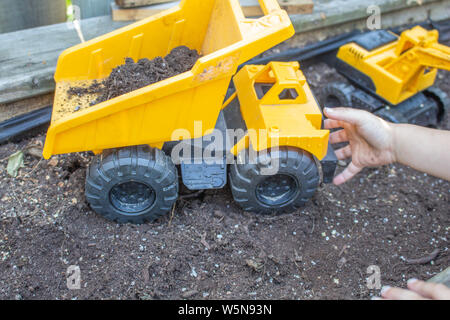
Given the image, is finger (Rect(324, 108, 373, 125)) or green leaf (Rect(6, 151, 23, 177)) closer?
finger (Rect(324, 108, 373, 125))

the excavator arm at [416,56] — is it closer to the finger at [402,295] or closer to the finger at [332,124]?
the finger at [332,124]

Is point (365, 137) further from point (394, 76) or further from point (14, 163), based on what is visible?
point (14, 163)

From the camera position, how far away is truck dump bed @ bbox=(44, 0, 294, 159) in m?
1.88

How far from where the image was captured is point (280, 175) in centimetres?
228

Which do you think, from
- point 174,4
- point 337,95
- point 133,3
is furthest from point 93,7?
point 337,95

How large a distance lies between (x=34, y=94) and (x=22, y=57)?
1.01 feet

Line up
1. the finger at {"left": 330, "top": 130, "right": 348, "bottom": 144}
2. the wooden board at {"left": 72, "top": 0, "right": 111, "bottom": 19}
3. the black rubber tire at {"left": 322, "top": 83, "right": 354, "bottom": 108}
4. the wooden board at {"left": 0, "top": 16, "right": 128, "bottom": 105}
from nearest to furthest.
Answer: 1. the finger at {"left": 330, "top": 130, "right": 348, "bottom": 144}
2. the wooden board at {"left": 0, "top": 16, "right": 128, "bottom": 105}
3. the black rubber tire at {"left": 322, "top": 83, "right": 354, "bottom": 108}
4. the wooden board at {"left": 72, "top": 0, "right": 111, "bottom": 19}

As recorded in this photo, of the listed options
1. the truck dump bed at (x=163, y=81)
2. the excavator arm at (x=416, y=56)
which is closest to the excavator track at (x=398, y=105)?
the excavator arm at (x=416, y=56)

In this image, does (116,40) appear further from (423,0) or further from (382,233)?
(423,0)

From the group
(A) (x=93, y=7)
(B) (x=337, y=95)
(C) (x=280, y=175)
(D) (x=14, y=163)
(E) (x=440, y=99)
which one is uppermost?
(A) (x=93, y=7)

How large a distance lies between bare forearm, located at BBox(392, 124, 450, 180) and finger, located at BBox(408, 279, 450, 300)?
0.57m

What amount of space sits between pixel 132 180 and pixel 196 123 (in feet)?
1.37

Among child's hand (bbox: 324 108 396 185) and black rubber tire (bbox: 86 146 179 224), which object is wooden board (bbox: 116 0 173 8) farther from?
child's hand (bbox: 324 108 396 185)

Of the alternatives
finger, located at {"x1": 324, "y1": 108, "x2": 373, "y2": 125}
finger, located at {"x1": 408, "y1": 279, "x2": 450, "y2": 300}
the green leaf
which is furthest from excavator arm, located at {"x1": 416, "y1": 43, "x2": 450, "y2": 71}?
the green leaf
